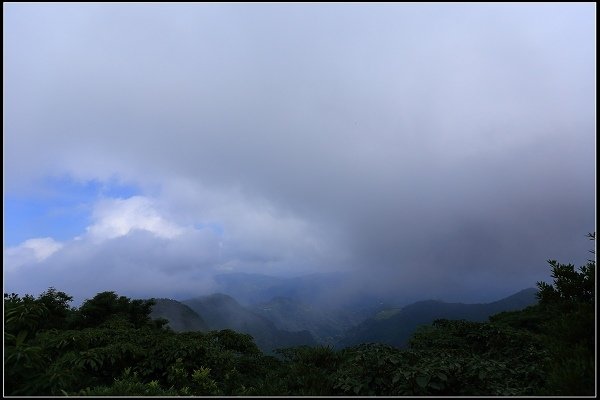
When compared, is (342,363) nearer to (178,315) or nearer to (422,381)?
(422,381)

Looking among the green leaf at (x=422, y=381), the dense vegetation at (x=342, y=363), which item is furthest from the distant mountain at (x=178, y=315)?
the green leaf at (x=422, y=381)

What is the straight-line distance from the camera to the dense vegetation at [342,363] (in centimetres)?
456

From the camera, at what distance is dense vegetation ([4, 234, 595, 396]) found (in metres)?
4.56

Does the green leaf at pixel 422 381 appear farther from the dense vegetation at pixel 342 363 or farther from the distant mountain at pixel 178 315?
the distant mountain at pixel 178 315

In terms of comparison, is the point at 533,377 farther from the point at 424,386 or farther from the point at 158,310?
the point at 158,310

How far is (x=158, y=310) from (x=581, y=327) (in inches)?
6008

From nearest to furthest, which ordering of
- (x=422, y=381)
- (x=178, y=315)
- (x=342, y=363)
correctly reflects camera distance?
(x=422, y=381)
(x=342, y=363)
(x=178, y=315)

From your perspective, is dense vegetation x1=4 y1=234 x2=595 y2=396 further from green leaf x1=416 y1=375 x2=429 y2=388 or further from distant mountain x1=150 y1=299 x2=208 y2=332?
distant mountain x1=150 y1=299 x2=208 y2=332

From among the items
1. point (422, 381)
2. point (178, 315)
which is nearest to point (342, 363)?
point (422, 381)

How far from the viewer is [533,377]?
5.68m

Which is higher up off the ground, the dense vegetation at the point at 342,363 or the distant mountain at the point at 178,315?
the dense vegetation at the point at 342,363

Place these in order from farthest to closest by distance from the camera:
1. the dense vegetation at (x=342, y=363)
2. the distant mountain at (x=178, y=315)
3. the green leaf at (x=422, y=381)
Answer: the distant mountain at (x=178, y=315)
the green leaf at (x=422, y=381)
the dense vegetation at (x=342, y=363)

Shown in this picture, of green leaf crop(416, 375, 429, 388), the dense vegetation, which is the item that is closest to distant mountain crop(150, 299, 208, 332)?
the dense vegetation

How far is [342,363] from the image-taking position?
7.13m
